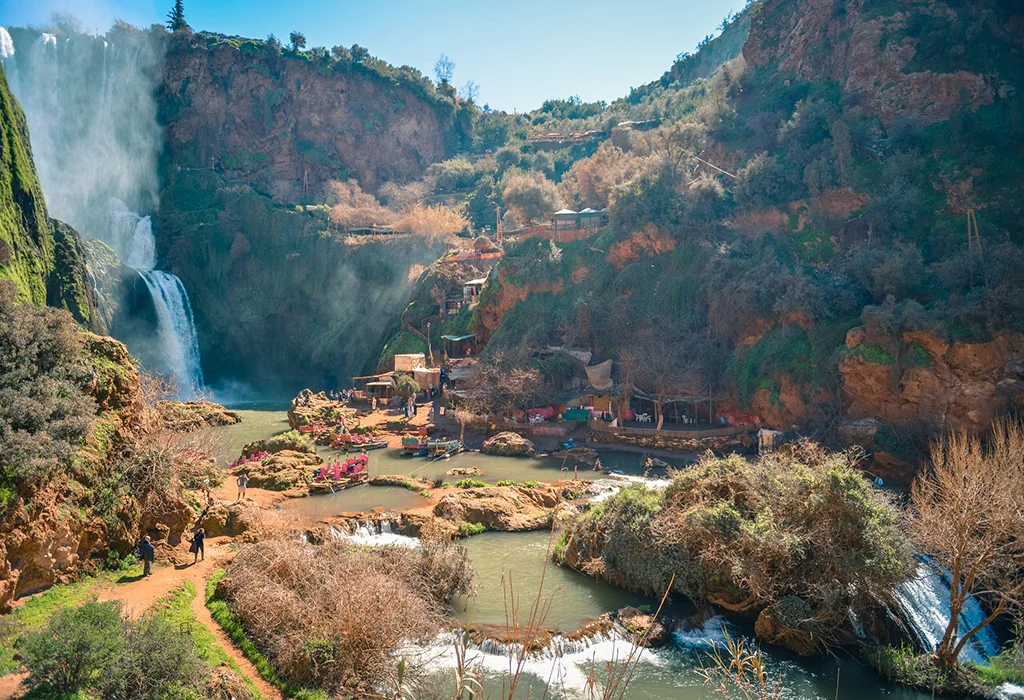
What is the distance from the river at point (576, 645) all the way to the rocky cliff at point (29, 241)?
10071mm

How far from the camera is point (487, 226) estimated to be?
6719 centimetres

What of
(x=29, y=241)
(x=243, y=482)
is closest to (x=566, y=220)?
(x=243, y=482)

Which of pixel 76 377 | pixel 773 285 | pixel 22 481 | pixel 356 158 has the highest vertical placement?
pixel 356 158

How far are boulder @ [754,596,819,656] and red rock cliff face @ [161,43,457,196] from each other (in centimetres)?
6202

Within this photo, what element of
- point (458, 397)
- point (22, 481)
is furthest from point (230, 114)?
point (22, 481)

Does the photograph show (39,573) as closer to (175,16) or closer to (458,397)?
(458,397)

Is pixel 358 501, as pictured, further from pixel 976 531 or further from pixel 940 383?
pixel 940 383

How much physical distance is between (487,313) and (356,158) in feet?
114

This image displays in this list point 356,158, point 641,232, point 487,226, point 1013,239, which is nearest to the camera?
point 1013,239

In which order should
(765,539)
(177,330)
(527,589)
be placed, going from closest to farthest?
(765,539)
(527,589)
(177,330)

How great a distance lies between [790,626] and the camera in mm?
15648

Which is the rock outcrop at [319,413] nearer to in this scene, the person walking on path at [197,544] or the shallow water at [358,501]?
the shallow water at [358,501]

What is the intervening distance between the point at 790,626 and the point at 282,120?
6833 cm

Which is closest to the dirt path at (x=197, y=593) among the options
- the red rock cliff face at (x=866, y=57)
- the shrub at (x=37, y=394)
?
the shrub at (x=37, y=394)
